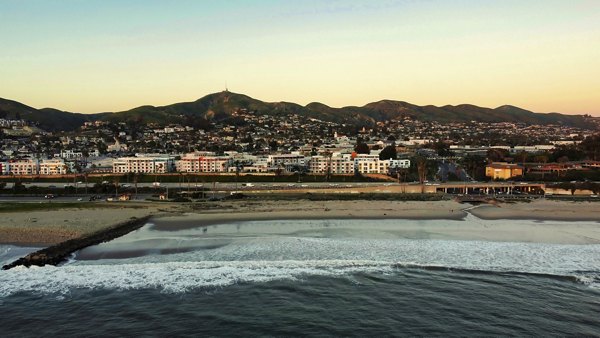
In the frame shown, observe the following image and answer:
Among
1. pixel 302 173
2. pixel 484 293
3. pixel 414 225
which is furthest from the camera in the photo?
pixel 302 173

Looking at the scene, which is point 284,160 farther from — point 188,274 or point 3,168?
point 188,274

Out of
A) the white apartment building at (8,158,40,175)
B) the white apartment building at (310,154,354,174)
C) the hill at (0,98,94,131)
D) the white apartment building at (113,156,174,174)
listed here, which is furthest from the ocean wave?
the hill at (0,98,94,131)

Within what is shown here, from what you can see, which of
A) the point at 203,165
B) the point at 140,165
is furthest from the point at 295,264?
the point at 140,165

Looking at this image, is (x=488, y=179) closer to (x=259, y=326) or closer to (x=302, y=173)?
(x=302, y=173)

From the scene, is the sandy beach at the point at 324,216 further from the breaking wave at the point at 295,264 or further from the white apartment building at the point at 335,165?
the white apartment building at the point at 335,165

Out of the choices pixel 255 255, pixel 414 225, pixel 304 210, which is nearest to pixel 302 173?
pixel 304 210

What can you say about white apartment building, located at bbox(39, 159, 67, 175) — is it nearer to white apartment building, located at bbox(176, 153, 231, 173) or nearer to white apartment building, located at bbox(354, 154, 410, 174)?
white apartment building, located at bbox(176, 153, 231, 173)

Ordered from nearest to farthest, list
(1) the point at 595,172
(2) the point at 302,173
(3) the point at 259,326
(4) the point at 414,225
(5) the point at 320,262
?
(3) the point at 259,326, (5) the point at 320,262, (4) the point at 414,225, (1) the point at 595,172, (2) the point at 302,173
